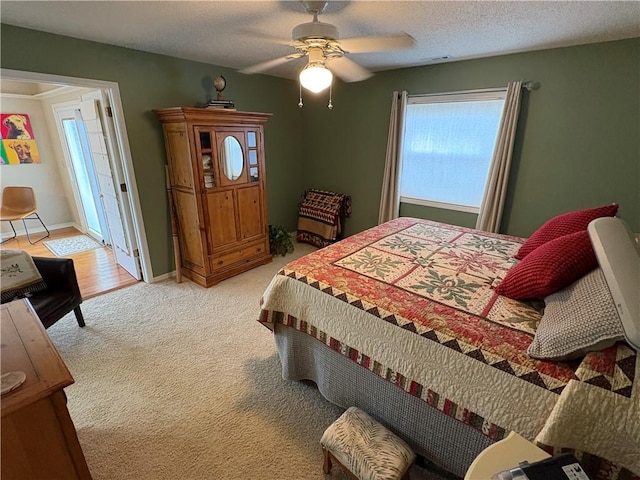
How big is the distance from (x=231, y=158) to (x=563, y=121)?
10.5ft

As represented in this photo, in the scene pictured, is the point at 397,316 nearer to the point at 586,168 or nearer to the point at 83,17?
the point at 586,168

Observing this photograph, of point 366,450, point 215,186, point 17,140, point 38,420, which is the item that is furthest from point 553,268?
point 17,140

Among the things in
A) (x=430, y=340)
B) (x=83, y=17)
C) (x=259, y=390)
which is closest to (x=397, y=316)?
(x=430, y=340)

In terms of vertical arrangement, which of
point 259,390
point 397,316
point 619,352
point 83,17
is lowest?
point 259,390

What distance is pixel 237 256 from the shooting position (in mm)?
3518

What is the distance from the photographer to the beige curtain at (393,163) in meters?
3.54

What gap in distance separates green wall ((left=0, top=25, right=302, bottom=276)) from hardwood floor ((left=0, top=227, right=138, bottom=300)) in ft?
1.66

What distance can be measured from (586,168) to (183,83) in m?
3.99

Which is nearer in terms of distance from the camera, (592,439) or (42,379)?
(592,439)

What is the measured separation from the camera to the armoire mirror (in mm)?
3146

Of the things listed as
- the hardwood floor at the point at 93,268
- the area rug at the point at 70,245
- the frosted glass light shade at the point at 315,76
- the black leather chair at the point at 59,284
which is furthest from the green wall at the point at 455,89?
the frosted glass light shade at the point at 315,76

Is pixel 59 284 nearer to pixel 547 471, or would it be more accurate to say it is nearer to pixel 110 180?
pixel 110 180

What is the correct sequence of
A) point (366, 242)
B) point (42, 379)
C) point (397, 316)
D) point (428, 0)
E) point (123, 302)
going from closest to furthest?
point (42, 379) < point (397, 316) < point (428, 0) < point (366, 242) < point (123, 302)

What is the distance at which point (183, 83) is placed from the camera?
317 centimetres
